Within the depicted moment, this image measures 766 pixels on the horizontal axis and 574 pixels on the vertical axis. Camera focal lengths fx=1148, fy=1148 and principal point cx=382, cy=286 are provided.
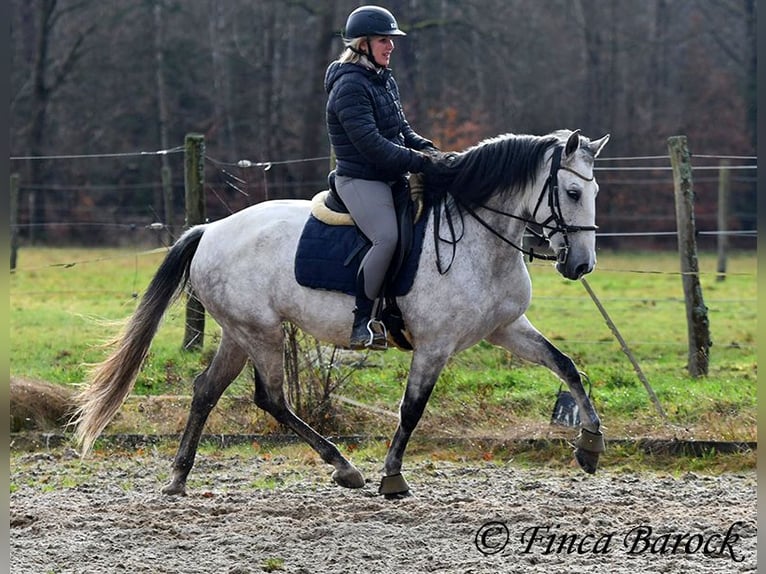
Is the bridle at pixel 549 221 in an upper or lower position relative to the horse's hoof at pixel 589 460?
upper

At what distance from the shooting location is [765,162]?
2.79 m

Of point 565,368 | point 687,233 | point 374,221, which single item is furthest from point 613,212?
point 374,221

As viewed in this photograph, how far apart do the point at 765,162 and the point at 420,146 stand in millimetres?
4014

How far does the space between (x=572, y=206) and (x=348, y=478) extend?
2.01 m

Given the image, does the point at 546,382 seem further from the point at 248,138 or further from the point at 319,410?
the point at 248,138

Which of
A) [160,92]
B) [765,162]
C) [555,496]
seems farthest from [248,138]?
[765,162]

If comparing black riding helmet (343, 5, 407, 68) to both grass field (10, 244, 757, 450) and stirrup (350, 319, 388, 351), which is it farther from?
grass field (10, 244, 757, 450)

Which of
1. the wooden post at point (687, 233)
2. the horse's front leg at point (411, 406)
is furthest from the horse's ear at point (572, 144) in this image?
the wooden post at point (687, 233)

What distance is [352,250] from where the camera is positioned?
642 centimetres

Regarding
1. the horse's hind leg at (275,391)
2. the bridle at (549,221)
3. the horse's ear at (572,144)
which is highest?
the horse's ear at (572,144)

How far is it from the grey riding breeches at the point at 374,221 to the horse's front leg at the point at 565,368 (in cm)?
80

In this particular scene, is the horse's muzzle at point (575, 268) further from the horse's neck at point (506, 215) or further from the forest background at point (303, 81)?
the forest background at point (303, 81)

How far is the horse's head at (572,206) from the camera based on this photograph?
233 inches

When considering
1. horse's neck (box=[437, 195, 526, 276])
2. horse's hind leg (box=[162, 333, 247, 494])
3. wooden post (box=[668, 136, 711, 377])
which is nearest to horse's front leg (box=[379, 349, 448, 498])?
horse's neck (box=[437, 195, 526, 276])
